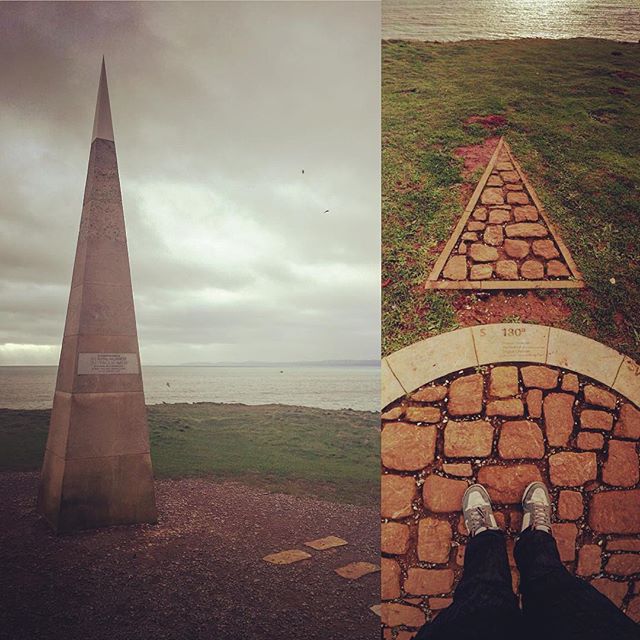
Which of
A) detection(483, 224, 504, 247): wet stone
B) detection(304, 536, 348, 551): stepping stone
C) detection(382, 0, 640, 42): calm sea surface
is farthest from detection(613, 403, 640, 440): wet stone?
detection(382, 0, 640, 42): calm sea surface

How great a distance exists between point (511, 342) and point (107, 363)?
258 cm

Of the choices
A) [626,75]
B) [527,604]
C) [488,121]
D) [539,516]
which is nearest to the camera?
[527,604]

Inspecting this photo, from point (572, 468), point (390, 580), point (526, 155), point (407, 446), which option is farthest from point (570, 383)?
point (390, 580)

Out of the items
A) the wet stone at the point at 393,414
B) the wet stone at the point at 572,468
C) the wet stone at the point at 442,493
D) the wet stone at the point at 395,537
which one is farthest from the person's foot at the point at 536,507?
the wet stone at the point at 393,414

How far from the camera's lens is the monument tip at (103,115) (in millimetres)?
3172

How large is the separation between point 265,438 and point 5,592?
2870mm

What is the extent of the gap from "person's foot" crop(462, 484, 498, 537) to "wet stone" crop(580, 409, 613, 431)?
2.08 ft

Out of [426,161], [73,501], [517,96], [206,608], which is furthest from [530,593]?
[73,501]

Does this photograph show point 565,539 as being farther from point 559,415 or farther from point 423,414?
point 423,414

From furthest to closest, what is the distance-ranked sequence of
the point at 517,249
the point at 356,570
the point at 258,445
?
the point at 258,445, the point at 356,570, the point at 517,249

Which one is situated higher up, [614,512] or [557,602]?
[614,512]

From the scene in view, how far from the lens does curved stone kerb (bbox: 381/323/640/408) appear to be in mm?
2426

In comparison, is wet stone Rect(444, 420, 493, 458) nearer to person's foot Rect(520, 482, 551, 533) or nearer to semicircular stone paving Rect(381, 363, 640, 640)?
semicircular stone paving Rect(381, 363, 640, 640)

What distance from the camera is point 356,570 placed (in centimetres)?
298
